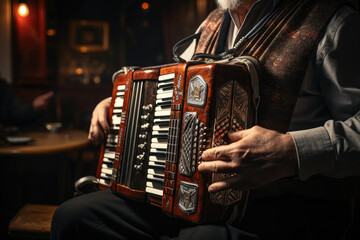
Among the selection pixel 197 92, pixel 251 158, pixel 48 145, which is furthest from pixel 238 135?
pixel 48 145

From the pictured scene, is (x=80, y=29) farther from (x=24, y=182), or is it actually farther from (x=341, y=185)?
(x=341, y=185)

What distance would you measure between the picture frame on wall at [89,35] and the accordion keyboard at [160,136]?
219 inches

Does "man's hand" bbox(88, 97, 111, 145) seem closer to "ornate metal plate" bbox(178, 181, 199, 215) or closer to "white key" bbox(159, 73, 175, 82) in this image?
"white key" bbox(159, 73, 175, 82)

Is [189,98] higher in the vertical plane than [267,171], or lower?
higher

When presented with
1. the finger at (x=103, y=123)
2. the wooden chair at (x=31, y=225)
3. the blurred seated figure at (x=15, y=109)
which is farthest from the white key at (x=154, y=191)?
the blurred seated figure at (x=15, y=109)

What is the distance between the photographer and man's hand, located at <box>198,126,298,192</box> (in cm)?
84

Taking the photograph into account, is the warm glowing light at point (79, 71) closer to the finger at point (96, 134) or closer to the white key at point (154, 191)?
the finger at point (96, 134)

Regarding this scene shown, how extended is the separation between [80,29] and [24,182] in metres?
3.91

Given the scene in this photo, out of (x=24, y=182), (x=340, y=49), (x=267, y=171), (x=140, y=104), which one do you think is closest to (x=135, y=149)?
(x=140, y=104)

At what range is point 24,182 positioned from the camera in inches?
123

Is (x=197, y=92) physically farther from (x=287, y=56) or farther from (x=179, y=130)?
(x=287, y=56)

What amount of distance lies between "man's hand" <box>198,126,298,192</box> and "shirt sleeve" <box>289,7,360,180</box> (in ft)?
0.16

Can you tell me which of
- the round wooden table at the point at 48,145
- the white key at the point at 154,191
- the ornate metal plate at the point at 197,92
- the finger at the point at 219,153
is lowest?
the round wooden table at the point at 48,145

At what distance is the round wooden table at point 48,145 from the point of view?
1.92 m
